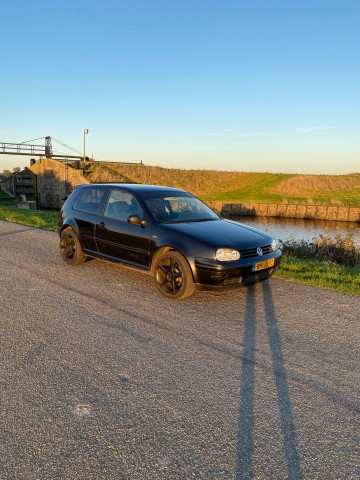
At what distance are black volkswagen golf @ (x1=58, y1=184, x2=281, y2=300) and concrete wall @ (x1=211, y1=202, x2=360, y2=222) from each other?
34.1 m

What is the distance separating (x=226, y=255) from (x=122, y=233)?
6.45 feet

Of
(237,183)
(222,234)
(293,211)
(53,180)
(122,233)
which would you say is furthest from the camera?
(237,183)

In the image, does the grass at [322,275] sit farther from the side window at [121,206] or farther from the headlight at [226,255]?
the side window at [121,206]

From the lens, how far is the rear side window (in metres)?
6.79

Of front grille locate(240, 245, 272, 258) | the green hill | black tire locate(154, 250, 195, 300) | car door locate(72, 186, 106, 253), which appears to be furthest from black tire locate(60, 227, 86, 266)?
the green hill

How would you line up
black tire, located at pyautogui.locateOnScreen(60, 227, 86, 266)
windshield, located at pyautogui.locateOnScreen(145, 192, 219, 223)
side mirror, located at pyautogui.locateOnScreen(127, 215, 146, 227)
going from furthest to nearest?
black tire, located at pyautogui.locateOnScreen(60, 227, 86, 266), windshield, located at pyautogui.locateOnScreen(145, 192, 219, 223), side mirror, located at pyautogui.locateOnScreen(127, 215, 146, 227)

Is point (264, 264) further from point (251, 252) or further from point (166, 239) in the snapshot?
point (166, 239)

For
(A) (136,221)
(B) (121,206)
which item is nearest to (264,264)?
(A) (136,221)

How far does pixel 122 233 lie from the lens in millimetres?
6137

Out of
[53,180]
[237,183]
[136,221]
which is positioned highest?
[237,183]

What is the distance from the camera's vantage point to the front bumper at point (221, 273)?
16.3 feet

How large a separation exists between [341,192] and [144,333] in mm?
54464

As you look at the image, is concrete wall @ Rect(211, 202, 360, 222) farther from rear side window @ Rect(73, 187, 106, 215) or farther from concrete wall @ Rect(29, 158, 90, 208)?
rear side window @ Rect(73, 187, 106, 215)

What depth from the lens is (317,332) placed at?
425cm
